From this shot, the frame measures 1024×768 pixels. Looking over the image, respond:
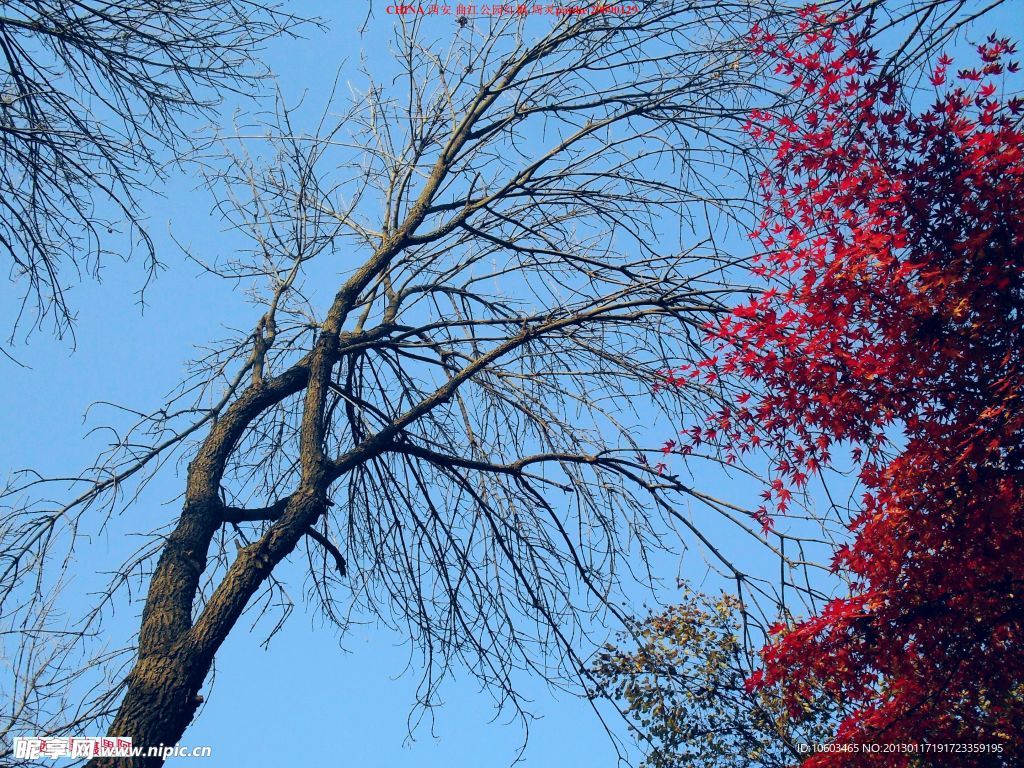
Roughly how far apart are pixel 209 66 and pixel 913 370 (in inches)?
144

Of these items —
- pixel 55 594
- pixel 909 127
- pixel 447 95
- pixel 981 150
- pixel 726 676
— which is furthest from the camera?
pixel 726 676

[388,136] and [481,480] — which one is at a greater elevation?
[388,136]

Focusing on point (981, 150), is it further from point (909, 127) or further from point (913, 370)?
point (913, 370)

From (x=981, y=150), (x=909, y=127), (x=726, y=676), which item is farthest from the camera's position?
(x=726, y=676)

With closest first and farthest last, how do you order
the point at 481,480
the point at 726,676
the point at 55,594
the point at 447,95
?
1. the point at 55,594
2. the point at 481,480
3. the point at 447,95
4. the point at 726,676

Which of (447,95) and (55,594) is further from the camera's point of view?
(447,95)

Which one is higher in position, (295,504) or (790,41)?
(790,41)

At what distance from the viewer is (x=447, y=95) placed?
18.8 ft

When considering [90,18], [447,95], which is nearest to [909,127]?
[447,95]

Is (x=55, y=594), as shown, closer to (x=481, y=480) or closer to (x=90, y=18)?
(x=481, y=480)

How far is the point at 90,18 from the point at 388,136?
1978 mm

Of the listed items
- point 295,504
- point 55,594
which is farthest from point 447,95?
point 55,594

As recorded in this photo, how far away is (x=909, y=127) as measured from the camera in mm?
4457

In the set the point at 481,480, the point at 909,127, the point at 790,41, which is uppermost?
the point at 790,41
